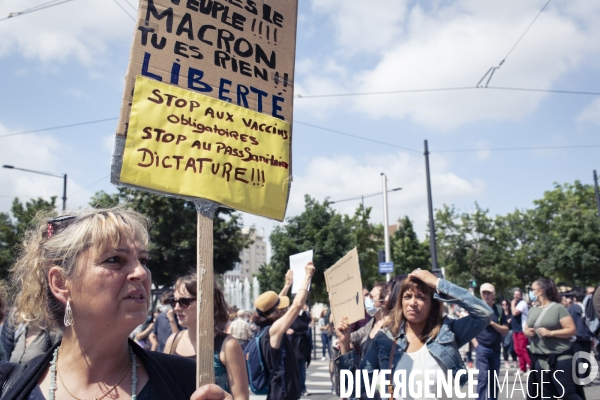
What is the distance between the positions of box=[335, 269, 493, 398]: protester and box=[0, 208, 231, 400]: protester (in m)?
2.07

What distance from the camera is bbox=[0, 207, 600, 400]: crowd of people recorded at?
1.87m

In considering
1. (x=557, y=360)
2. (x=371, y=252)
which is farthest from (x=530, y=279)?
(x=557, y=360)

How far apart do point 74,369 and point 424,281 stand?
2453 millimetres

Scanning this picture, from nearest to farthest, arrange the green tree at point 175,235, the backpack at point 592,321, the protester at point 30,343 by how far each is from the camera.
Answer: the protester at point 30,343 → the backpack at point 592,321 → the green tree at point 175,235

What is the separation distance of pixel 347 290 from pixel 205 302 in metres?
2.74

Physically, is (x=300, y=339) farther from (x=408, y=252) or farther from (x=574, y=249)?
(x=408, y=252)

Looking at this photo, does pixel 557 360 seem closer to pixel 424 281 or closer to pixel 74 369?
pixel 424 281

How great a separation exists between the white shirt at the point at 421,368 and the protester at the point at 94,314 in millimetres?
1968

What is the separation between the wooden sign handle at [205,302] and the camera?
1.84m

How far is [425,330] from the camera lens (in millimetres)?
3805

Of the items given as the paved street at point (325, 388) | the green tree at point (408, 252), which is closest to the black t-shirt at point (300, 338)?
the paved street at point (325, 388)

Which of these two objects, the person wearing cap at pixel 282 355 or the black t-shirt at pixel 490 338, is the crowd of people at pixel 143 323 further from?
the black t-shirt at pixel 490 338

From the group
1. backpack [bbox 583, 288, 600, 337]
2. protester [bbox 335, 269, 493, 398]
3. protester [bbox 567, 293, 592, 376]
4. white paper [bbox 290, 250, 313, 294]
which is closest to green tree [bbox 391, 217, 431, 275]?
protester [bbox 567, 293, 592, 376]

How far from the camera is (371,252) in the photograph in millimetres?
35625
